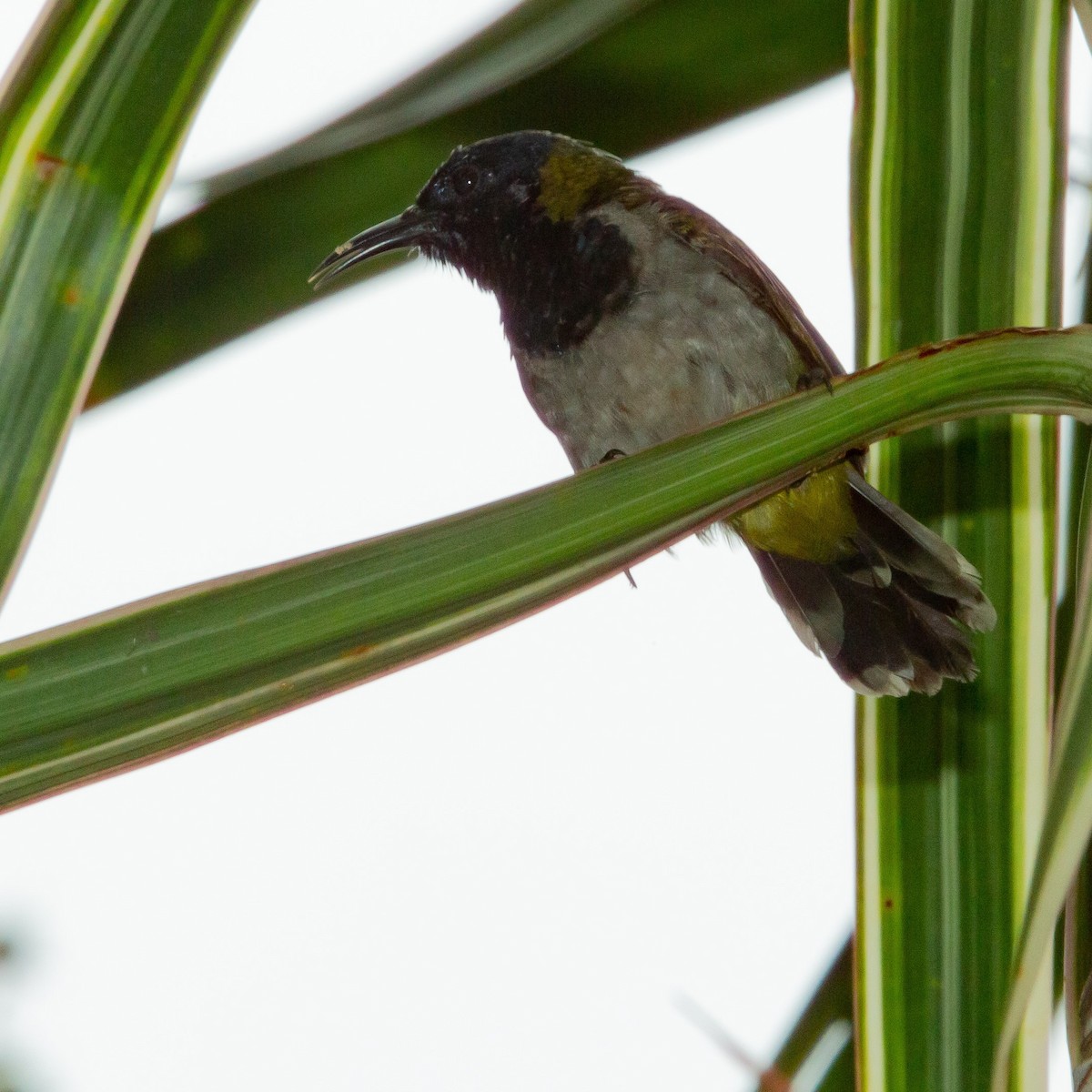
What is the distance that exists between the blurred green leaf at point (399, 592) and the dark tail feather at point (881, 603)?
0.77 meters

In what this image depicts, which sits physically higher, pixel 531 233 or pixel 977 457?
pixel 531 233

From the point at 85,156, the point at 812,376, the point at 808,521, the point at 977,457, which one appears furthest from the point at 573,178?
the point at 85,156

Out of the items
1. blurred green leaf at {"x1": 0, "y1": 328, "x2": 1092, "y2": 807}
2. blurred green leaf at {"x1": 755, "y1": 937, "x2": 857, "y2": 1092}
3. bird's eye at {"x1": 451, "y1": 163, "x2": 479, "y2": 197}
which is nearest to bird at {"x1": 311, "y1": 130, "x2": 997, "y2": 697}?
bird's eye at {"x1": 451, "y1": 163, "x2": 479, "y2": 197}

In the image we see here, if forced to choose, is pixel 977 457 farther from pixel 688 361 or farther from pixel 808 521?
pixel 688 361

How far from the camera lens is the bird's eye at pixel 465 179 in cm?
260

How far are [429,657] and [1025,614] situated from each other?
24.6 inches

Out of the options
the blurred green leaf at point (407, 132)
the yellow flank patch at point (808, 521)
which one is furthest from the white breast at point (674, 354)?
the blurred green leaf at point (407, 132)

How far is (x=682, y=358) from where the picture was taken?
2.11 m

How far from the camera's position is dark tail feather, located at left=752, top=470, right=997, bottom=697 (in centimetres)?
159

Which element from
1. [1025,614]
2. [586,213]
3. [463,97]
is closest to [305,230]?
[463,97]

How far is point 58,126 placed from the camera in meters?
0.80

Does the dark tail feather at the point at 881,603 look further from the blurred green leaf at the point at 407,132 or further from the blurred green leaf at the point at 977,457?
the blurred green leaf at the point at 407,132

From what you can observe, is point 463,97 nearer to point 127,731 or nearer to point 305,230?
point 305,230

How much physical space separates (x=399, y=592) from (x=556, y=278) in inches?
Result: 69.3
